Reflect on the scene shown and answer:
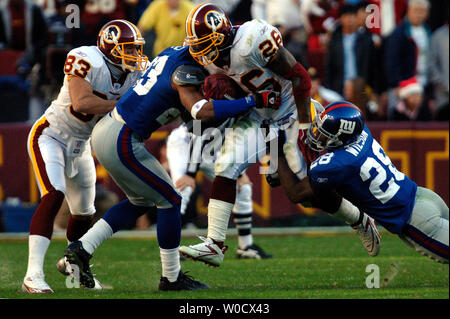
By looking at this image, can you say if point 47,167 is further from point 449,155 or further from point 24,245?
point 449,155

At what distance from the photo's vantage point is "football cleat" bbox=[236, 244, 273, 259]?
8866 millimetres

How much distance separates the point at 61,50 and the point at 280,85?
4.36m

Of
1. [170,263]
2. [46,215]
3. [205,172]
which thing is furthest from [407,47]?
[46,215]

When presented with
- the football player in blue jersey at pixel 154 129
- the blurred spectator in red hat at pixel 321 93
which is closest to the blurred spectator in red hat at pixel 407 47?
the blurred spectator in red hat at pixel 321 93

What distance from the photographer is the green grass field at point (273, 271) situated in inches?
264

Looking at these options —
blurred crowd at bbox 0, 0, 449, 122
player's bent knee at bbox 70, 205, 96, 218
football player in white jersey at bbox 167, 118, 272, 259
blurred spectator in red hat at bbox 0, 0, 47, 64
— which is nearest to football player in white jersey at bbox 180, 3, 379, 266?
player's bent knee at bbox 70, 205, 96, 218

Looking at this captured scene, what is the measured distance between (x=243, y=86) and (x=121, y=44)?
950mm

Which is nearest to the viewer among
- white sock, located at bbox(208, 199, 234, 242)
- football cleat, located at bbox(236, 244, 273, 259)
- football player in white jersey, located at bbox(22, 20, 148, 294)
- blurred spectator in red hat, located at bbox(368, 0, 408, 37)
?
white sock, located at bbox(208, 199, 234, 242)

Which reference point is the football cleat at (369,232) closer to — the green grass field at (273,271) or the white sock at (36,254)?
the green grass field at (273,271)

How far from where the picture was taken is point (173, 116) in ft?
22.5

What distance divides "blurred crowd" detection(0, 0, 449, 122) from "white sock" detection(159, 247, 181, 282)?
4142 millimetres

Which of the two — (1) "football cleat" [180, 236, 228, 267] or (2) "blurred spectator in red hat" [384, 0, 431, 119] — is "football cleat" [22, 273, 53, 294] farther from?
(2) "blurred spectator in red hat" [384, 0, 431, 119]

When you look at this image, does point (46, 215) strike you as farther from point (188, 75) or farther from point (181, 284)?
point (188, 75)

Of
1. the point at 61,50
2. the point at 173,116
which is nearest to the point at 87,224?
the point at 173,116
